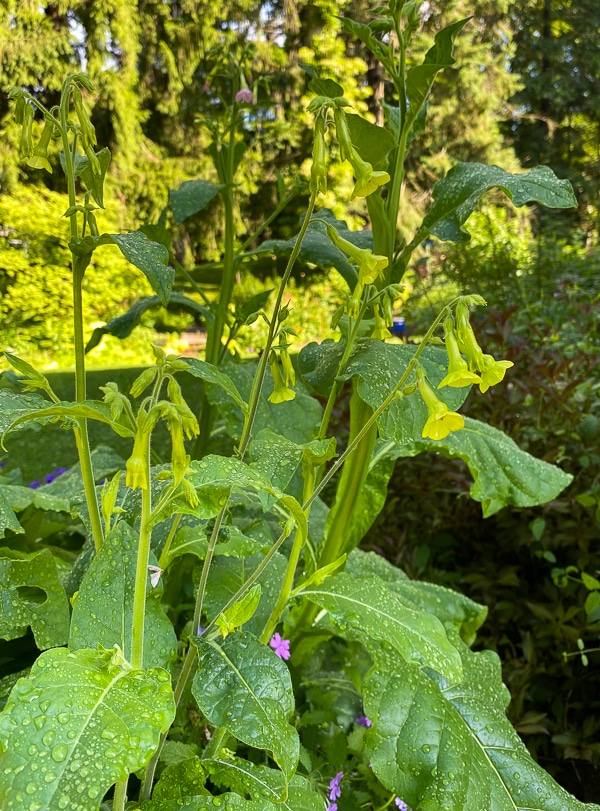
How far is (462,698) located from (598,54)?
56.3ft

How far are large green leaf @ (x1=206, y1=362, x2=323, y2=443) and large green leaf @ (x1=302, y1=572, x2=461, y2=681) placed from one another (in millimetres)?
399

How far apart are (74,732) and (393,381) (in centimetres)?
63

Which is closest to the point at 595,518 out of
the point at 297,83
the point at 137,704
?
the point at 137,704

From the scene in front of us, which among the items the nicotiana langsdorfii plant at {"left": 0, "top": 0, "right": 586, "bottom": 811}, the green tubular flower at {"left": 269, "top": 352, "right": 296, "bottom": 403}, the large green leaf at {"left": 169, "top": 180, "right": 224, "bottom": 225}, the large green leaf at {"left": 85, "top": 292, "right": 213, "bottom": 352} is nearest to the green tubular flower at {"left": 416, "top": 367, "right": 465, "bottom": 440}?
the nicotiana langsdorfii plant at {"left": 0, "top": 0, "right": 586, "bottom": 811}

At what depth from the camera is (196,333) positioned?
35.1 ft

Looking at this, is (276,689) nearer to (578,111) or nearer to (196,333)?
(196,333)

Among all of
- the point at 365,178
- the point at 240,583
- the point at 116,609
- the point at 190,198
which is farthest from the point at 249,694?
the point at 190,198

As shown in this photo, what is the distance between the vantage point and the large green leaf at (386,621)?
2.81ft

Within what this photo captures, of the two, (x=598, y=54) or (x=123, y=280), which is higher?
(x=598, y=54)

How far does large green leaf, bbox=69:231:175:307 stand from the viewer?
2.76ft

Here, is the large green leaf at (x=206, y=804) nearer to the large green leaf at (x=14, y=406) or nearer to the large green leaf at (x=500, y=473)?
the large green leaf at (x=14, y=406)

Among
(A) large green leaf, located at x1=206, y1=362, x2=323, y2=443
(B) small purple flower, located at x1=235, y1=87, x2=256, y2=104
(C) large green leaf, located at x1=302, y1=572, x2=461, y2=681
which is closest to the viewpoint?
(C) large green leaf, located at x1=302, y1=572, x2=461, y2=681

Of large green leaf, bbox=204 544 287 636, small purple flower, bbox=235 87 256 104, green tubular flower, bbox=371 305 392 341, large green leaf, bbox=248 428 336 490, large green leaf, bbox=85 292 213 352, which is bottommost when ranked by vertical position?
large green leaf, bbox=204 544 287 636

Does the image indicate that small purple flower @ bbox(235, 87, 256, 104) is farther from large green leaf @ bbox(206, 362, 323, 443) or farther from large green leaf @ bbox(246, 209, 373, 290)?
large green leaf @ bbox(206, 362, 323, 443)
